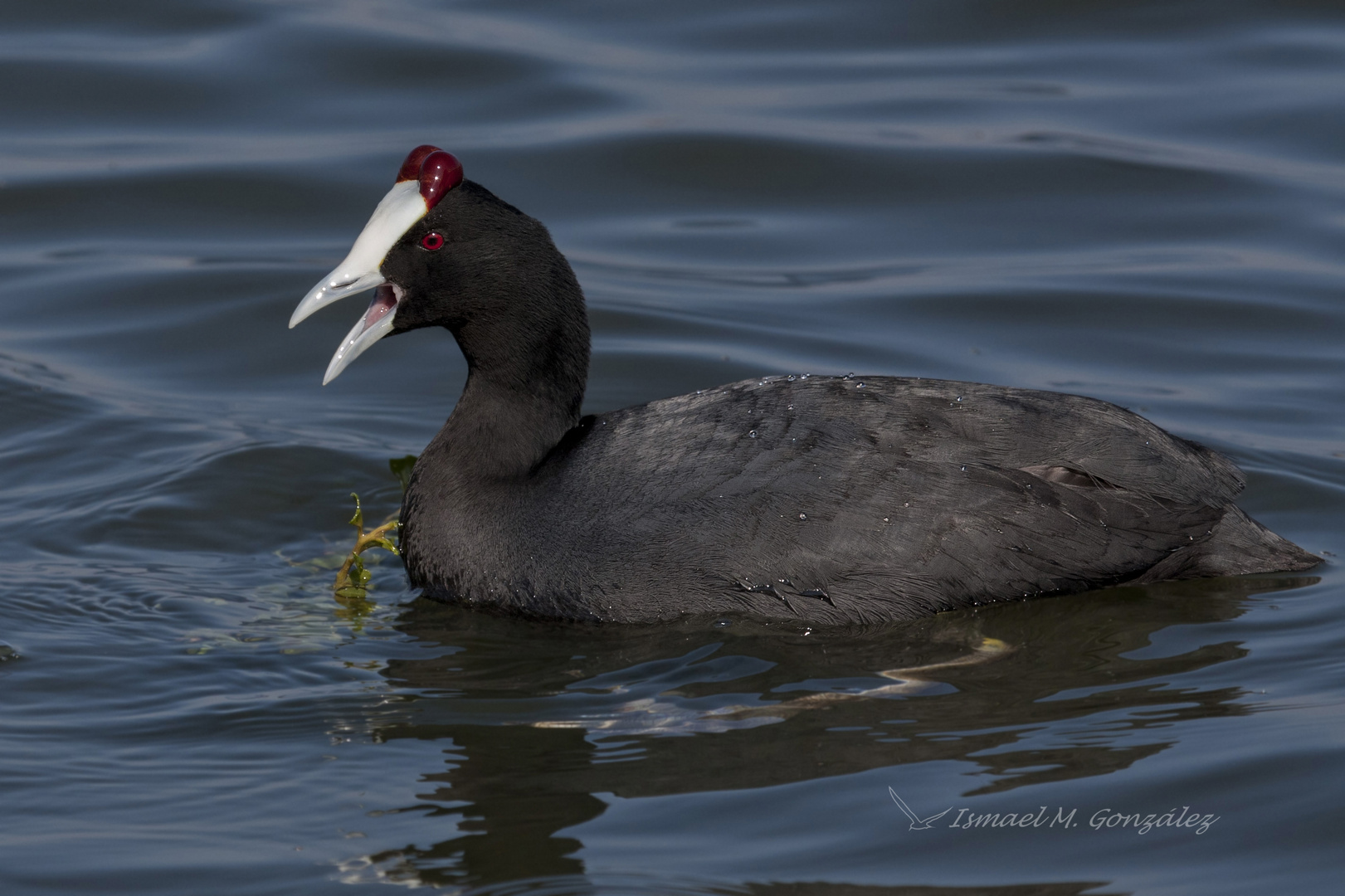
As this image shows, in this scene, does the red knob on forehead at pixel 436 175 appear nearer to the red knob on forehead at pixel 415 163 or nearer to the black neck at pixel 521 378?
the red knob on forehead at pixel 415 163

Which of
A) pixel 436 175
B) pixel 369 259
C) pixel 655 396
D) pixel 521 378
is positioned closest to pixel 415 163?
pixel 436 175

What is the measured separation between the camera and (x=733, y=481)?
470cm

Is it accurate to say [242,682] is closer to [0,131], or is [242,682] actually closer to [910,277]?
[910,277]

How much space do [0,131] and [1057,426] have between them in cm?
692

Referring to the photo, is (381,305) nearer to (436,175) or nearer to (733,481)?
(436,175)

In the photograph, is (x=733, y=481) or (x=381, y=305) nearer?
(x=733, y=481)

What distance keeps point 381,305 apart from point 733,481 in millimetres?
1209

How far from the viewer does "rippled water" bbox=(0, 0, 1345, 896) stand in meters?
3.79
